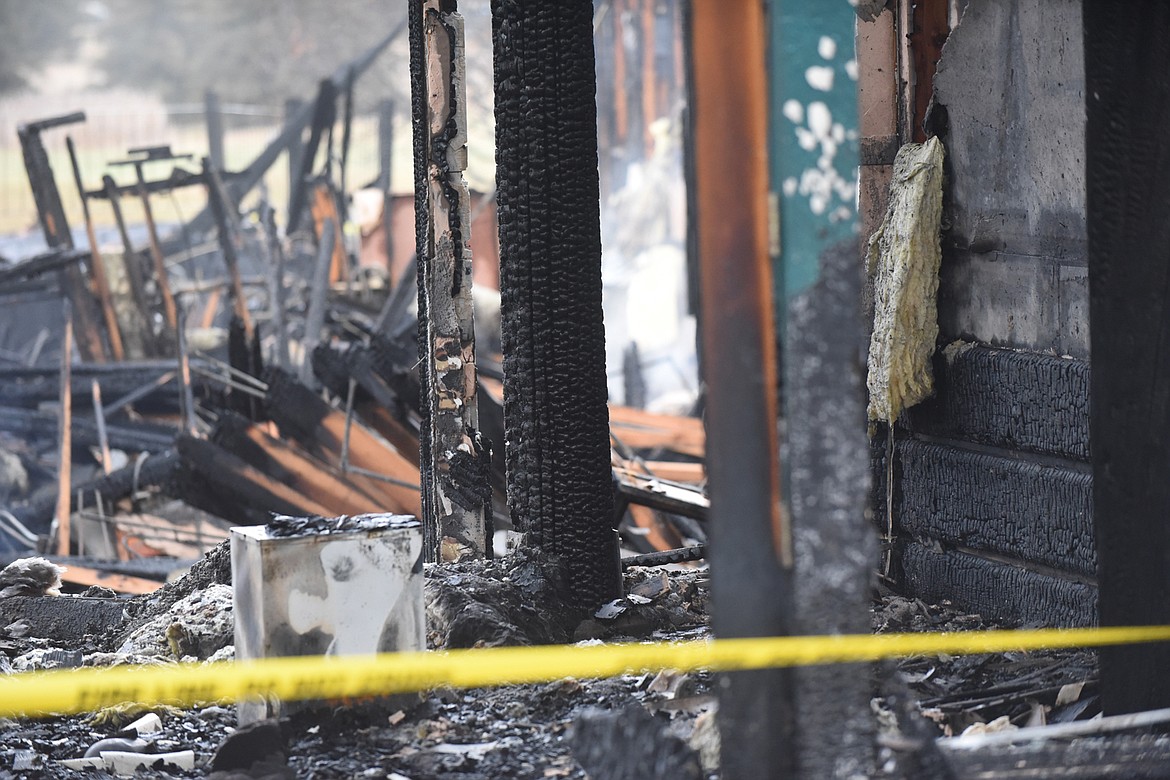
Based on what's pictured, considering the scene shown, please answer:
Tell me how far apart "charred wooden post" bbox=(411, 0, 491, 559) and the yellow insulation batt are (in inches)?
71.6

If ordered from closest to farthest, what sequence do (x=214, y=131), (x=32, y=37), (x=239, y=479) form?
(x=239, y=479) < (x=214, y=131) < (x=32, y=37)

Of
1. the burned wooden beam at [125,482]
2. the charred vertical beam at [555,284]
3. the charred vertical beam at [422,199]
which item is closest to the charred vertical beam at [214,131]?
the burned wooden beam at [125,482]

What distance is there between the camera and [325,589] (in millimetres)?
3996

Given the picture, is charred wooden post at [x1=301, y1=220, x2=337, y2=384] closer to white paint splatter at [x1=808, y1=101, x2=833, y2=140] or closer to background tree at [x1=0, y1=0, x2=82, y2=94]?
white paint splatter at [x1=808, y1=101, x2=833, y2=140]

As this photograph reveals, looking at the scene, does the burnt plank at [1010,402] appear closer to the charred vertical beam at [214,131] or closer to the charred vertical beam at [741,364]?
the charred vertical beam at [741,364]

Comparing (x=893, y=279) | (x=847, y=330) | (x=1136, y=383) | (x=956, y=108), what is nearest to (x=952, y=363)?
(x=893, y=279)

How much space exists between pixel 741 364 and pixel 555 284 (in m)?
2.60

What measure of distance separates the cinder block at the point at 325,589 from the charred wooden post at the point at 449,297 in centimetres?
170

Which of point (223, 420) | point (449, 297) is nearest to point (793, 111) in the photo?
point (449, 297)

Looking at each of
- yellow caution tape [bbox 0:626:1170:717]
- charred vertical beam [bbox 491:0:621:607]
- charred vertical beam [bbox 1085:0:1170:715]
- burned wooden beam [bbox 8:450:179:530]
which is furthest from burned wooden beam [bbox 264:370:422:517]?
charred vertical beam [bbox 1085:0:1170:715]

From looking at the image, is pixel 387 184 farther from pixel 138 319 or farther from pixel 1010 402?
pixel 1010 402

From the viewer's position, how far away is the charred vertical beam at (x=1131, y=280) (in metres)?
3.58

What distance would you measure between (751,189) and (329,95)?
18030 millimetres

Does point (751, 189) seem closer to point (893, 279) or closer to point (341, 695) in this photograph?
point (341, 695)
